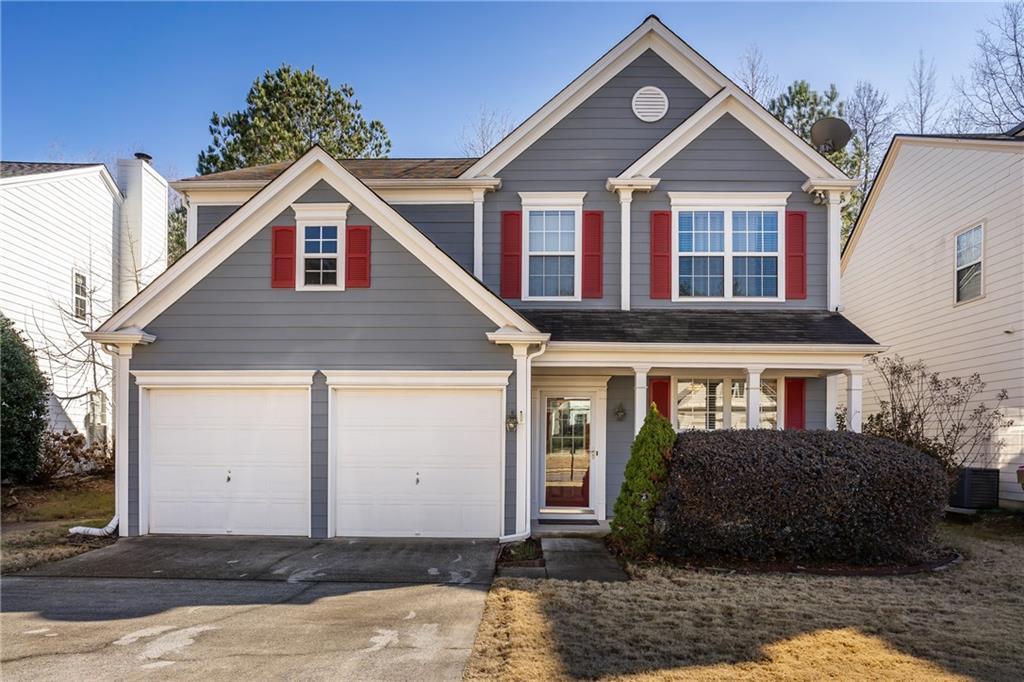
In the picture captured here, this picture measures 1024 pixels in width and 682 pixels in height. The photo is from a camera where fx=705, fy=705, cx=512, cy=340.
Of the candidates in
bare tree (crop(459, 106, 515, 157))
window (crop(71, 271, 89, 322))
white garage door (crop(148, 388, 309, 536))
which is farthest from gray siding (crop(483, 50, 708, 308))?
bare tree (crop(459, 106, 515, 157))

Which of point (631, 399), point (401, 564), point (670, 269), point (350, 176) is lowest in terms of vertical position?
point (401, 564)

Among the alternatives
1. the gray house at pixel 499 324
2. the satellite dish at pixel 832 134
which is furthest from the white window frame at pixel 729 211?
the satellite dish at pixel 832 134

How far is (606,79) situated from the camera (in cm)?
1255

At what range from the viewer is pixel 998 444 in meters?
12.5

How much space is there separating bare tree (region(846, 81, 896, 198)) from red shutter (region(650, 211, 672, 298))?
18.6 meters

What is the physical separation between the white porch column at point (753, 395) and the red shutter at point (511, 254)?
13.4 feet

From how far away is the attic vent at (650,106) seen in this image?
1263 centimetres

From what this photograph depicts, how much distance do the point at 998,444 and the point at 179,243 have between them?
2883 centimetres

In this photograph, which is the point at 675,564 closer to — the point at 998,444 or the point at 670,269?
the point at 670,269

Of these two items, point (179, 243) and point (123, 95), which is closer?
point (123, 95)

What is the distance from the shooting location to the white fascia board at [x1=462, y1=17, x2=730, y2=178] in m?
12.4

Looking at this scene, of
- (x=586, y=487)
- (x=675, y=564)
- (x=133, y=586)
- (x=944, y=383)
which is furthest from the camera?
(x=944, y=383)

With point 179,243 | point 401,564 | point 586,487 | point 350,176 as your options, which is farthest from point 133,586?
point 179,243

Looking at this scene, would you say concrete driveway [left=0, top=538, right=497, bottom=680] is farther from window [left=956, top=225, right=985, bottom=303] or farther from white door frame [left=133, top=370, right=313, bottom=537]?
window [left=956, top=225, right=985, bottom=303]
